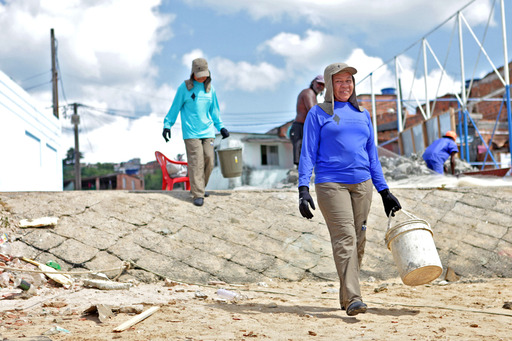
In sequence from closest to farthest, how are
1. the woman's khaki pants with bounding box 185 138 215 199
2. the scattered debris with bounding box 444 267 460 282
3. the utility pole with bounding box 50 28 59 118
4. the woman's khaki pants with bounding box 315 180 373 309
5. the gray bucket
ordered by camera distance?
the woman's khaki pants with bounding box 315 180 373 309 < the scattered debris with bounding box 444 267 460 282 < the woman's khaki pants with bounding box 185 138 215 199 < the gray bucket < the utility pole with bounding box 50 28 59 118

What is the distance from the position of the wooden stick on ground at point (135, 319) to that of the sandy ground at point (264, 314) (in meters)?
0.02

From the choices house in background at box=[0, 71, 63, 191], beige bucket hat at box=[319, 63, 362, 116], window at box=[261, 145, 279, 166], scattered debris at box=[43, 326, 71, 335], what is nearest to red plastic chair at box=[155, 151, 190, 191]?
house in background at box=[0, 71, 63, 191]

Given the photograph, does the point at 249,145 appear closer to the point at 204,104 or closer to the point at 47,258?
the point at 204,104

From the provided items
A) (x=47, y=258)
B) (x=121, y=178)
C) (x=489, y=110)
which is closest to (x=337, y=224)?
(x=47, y=258)

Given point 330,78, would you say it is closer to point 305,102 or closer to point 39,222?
point 39,222

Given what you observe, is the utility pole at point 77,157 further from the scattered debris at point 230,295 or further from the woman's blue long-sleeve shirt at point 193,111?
the scattered debris at point 230,295

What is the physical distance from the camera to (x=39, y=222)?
5223 millimetres

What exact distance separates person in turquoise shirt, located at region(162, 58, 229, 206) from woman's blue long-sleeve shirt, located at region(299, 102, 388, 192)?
2825mm

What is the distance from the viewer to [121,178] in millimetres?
43781

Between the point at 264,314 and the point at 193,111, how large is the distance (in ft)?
11.2

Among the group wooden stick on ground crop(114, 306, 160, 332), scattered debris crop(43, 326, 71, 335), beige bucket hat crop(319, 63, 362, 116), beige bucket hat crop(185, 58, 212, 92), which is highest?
beige bucket hat crop(185, 58, 212, 92)

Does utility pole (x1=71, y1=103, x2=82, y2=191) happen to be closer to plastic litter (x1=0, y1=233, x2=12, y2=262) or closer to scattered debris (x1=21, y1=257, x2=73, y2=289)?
plastic litter (x1=0, y1=233, x2=12, y2=262)

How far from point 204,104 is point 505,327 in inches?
170

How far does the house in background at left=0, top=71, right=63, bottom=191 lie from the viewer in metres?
8.75
